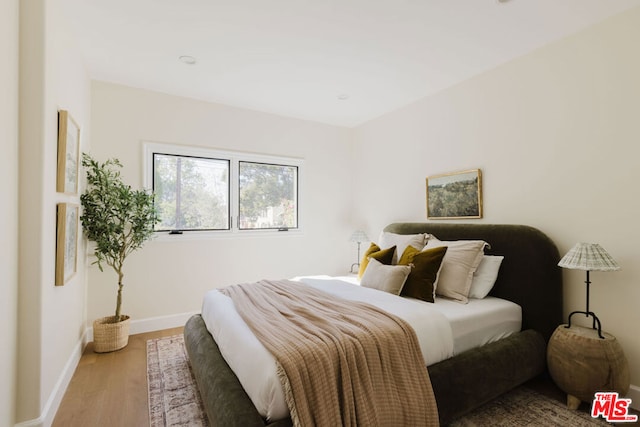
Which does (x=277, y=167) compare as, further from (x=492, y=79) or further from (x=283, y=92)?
(x=492, y=79)

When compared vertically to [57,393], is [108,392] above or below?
below

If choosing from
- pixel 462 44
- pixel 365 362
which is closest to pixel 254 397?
pixel 365 362

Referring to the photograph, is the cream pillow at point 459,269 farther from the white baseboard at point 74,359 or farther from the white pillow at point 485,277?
the white baseboard at point 74,359

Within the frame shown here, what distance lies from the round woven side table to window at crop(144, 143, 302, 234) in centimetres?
318

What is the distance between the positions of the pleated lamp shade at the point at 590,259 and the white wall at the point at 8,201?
3.30m

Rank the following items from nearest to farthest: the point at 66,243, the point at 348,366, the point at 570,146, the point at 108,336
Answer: the point at 348,366
the point at 66,243
the point at 570,146
the point at 108,336

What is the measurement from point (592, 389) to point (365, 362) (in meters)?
1.59

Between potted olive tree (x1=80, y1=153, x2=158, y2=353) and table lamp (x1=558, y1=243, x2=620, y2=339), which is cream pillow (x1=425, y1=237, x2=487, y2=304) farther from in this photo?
potted olive tree (x1=80, y1=153, x2=158, y2=353)

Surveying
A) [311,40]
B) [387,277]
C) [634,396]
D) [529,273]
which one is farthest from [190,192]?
[634,396]

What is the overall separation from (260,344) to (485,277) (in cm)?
201

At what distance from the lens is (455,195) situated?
10.8ft

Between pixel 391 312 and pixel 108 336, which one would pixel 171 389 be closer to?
pixel 108 336

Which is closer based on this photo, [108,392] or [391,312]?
[391,312]

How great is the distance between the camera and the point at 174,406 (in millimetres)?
2082
